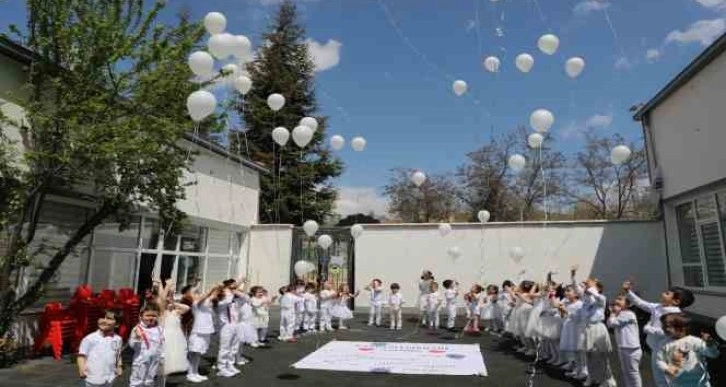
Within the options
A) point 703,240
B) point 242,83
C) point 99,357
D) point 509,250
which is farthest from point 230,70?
point 703,240

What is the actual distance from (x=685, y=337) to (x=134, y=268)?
10649 millimetres

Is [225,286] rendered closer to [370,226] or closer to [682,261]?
[370,226]

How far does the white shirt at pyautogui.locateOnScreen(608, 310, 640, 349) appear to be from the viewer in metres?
5.49

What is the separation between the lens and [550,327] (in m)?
7.59

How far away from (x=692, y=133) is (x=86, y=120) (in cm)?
1168

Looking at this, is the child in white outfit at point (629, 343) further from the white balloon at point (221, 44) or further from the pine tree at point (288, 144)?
the pine tree at point (288, 144)

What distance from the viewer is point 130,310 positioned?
29.4 feet

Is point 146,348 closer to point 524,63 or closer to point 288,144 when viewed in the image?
point 524,63

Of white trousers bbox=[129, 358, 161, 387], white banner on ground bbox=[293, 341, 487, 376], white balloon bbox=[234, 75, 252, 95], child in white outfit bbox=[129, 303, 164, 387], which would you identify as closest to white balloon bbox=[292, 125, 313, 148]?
white balloon bbox=[234, 75, 252, 95]

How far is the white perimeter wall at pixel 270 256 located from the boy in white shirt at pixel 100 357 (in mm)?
10533

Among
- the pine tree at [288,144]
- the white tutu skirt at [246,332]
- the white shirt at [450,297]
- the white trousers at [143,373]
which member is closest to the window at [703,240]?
the white shirt at [450,297]

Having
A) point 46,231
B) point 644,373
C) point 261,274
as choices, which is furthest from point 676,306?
point 261,274

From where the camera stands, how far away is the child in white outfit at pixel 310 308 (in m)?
11.5

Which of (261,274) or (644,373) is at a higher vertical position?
(261,274)
